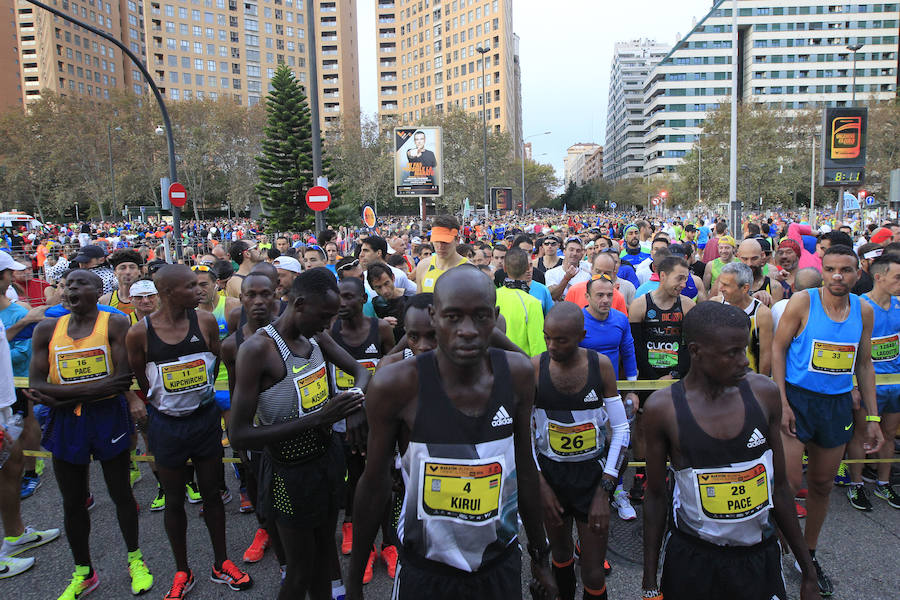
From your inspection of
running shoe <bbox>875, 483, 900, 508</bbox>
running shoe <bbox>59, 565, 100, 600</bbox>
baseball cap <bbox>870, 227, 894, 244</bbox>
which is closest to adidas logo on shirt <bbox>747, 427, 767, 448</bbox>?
running shoe <bbox>875, 483, 900, 508</bbox>

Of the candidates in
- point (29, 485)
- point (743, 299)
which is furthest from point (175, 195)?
point (743, 299)

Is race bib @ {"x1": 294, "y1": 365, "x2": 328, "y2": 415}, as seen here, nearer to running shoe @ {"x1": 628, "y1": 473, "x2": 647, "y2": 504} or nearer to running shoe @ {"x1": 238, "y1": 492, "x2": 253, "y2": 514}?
running shoe @ {"x1": 238, "y1": 492, "x2": 253, "y2": 514}

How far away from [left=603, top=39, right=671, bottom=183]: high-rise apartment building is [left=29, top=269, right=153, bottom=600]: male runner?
134m

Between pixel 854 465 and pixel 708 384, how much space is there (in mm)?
3417

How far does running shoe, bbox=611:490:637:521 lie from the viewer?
179 inches

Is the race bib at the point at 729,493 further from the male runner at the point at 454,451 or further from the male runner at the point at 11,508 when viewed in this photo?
the male runner at the point at 11,508

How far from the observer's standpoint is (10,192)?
2413 inches

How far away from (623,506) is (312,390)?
117 inches

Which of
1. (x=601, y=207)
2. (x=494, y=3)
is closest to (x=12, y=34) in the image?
(x=494, y=3)

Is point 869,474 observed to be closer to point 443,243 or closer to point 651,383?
point 651,383

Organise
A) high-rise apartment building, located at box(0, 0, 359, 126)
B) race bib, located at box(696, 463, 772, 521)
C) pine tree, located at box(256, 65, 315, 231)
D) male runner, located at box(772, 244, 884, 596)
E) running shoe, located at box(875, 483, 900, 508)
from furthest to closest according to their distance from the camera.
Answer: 1. high-rise apartment building, located at box(0, 0, 359, 126)
2. pine tree, located at box(256, 65, 315, 231)
3. running shoe, located at box(875, 483, 900, 508)
4. male runner, located at box(772, 244, 884, 596)
5. race bib, located at box(696, 463, 772, 521)

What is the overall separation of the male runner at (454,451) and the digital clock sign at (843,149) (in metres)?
15.3

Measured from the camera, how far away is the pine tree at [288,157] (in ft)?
97.9

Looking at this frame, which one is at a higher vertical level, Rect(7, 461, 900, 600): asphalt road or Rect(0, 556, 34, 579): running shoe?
Rect(0, 556, 34, 579): running shoe
